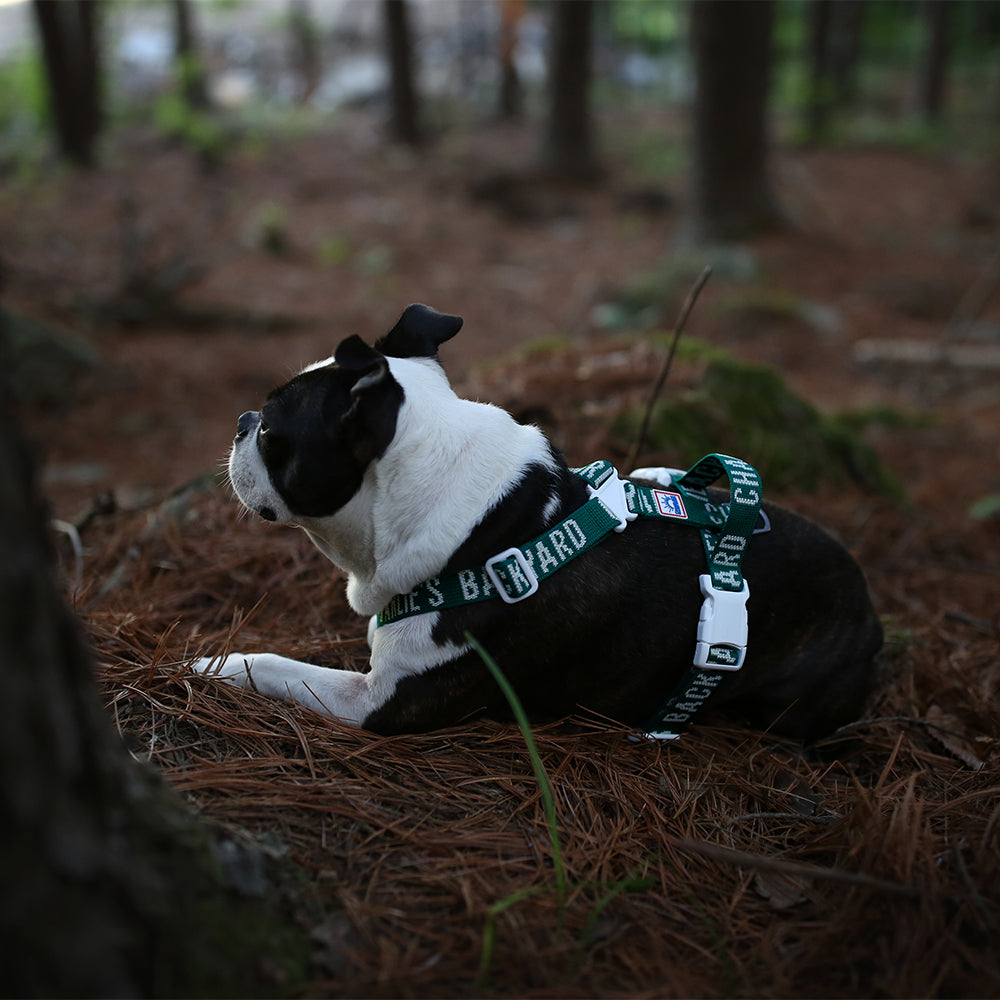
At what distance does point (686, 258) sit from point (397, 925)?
10480mm

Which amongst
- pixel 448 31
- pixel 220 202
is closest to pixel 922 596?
pixel 220 202

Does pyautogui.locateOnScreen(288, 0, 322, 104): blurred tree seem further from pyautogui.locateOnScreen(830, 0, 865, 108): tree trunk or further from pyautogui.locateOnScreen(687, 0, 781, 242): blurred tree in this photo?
pyautogui.locateOnScreen(687, 0, 781, 242): blurred tree

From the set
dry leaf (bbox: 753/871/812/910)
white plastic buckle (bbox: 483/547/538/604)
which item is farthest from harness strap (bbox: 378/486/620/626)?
dry leaf (bbox: 753/871/812/910)

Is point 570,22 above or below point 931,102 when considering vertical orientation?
above

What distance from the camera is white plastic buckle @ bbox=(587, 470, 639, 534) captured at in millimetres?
2791

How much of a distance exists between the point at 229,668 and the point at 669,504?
1.49 metres

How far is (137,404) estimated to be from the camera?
26.6 ft

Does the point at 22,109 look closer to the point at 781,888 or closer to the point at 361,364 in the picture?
the point at 361,364

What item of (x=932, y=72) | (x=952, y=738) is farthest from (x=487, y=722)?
(x=932, y=72)

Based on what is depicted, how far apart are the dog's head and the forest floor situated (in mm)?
490

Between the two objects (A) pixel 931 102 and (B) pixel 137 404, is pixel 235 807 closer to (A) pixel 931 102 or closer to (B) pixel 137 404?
(B) pixel 137 404

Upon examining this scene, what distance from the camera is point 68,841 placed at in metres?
1.48

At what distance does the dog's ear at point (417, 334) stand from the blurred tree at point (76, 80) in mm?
17554

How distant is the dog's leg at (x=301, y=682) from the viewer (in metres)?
2.72
